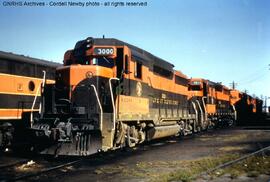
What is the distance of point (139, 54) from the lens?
52.5ft

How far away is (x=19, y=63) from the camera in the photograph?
56.5 feet

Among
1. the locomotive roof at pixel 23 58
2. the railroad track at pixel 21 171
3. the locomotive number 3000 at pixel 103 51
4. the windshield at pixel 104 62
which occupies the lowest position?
the railroad track at pixel 21 171

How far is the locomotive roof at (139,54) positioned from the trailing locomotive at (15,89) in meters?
3.99

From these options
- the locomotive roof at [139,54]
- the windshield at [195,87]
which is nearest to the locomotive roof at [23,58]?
the locomotive roof at [139,54]

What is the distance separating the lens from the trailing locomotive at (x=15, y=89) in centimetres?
1595

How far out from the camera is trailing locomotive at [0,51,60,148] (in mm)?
15945

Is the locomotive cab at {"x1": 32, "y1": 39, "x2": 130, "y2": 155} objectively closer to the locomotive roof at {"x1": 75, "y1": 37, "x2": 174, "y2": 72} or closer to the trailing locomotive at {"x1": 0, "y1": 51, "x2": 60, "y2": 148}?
the locomotive roof at {"x1": 75, "y1": 37, "x2": 174, "y2": 72}

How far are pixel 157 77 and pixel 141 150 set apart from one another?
4630 mm

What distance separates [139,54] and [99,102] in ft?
13.5

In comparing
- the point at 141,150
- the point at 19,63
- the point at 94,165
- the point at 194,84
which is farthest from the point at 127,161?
the point at 194,84

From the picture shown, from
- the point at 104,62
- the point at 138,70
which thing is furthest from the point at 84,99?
the point at 138,70

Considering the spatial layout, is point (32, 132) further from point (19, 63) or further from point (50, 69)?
point (50, 69)

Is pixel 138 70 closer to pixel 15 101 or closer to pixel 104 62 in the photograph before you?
pixel 104 62

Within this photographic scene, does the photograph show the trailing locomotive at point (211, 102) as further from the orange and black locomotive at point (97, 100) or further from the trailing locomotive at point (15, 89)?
the trailing locomotive at point (15, 89)
